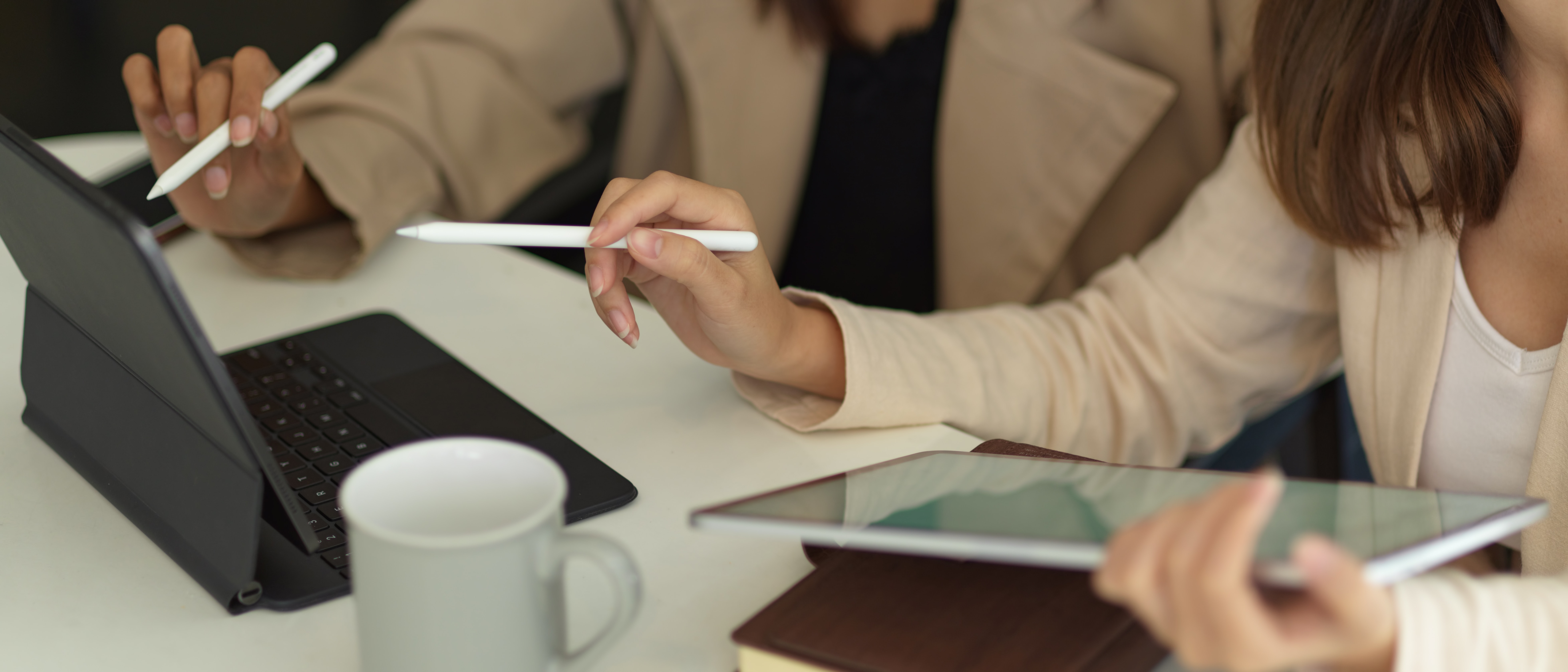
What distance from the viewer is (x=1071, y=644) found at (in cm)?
38

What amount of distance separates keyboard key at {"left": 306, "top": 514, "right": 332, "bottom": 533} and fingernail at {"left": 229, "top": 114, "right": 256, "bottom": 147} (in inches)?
10.6

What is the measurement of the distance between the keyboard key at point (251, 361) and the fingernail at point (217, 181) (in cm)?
12

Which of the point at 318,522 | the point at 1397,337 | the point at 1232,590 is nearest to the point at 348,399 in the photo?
the point at 318,522

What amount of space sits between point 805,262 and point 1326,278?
1.72 feet

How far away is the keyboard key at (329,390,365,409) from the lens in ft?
2.02

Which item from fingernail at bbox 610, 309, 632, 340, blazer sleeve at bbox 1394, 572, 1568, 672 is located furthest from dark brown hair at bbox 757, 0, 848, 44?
blazer sleeve at bbox 1394, 572, 1568, 672

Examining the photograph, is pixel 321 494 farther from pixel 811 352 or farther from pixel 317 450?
pixel 811 352

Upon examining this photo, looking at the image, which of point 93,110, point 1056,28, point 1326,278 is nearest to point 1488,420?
point 1326,278

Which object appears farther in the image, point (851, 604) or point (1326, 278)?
point (1326, 278)

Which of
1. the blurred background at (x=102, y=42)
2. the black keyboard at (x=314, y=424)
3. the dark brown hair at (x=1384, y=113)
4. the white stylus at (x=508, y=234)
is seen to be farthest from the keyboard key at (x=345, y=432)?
the blurred background at (x=102, y=42)

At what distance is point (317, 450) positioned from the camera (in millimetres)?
568

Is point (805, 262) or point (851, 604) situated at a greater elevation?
point (851, 604)

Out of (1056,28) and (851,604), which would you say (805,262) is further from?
(851,604)

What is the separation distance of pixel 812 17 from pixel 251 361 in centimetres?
59
